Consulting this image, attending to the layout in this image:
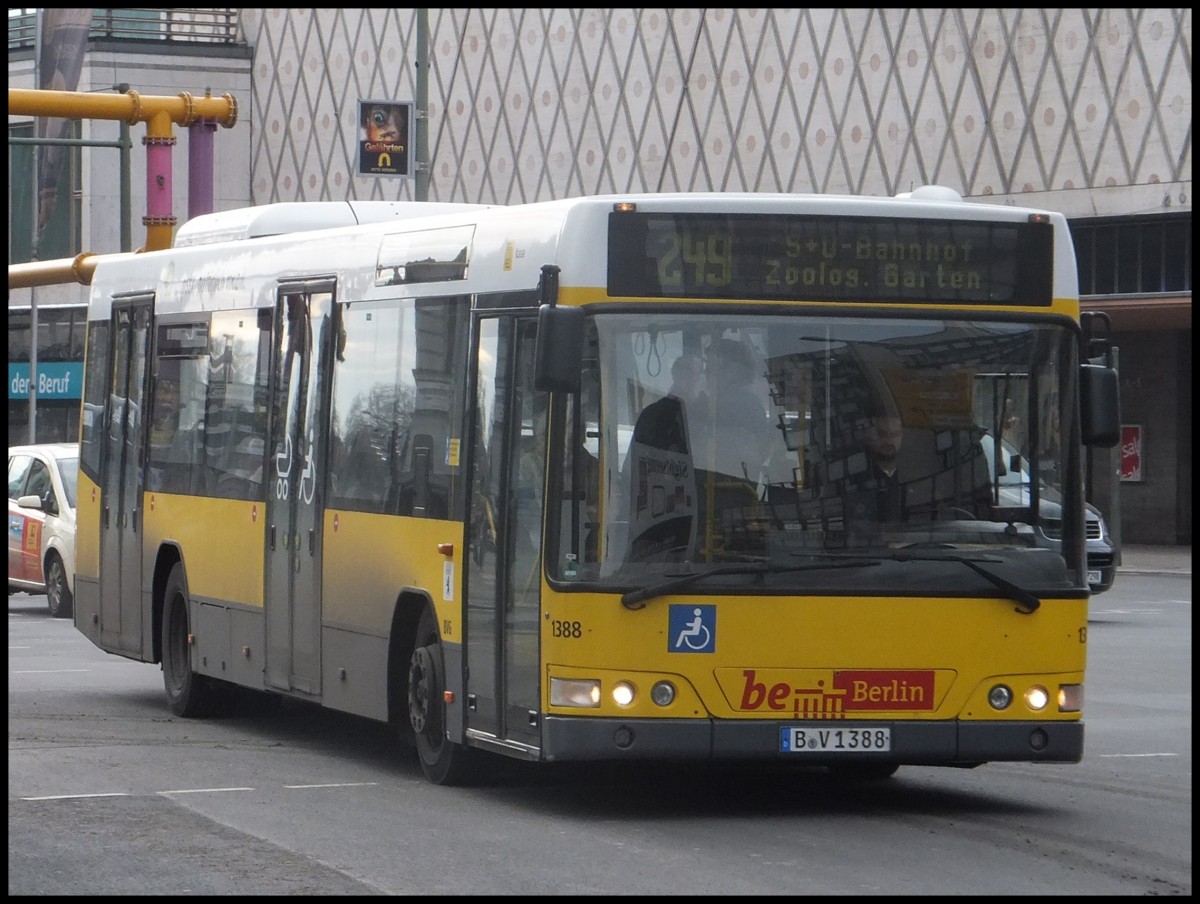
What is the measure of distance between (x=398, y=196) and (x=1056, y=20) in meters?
20.4

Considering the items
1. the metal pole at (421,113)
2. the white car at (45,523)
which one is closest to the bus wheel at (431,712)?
the white car at (45,523)

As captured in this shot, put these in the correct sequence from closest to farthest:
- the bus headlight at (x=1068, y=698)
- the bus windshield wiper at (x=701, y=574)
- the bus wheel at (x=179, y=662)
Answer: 1. the bus windshield wiper at (x=701, y=574)
2. the bus headlight at (x=1068, y=698)
3. the bus wheel at (x=179, y=662)

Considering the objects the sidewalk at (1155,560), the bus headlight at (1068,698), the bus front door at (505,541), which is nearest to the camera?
the bus front door at (505,541)

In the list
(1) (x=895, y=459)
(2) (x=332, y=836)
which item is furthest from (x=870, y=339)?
(2) (x=332, y=836)

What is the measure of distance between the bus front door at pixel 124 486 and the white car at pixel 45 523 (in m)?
9.02

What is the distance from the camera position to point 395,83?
53656 mm

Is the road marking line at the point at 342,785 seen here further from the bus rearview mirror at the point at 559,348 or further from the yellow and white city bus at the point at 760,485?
the bus rearview mirror at the point at 559,348

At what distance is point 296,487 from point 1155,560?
87.2 feet

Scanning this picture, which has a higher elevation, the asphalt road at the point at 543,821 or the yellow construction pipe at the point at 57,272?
the yellow construction pipe at the point at 57,272

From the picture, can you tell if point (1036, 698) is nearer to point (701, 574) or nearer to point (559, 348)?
point (701, 574)

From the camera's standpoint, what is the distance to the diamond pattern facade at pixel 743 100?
131 ft

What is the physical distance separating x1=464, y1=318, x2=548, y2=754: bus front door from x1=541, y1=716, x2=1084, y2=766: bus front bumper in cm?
30

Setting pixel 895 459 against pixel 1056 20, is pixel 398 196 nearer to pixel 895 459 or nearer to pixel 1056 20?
pixel 1056 20

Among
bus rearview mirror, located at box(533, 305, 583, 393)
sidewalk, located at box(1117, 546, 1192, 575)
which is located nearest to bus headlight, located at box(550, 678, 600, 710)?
bus rearview mirror, located at box(533, 305, 583, 393)
